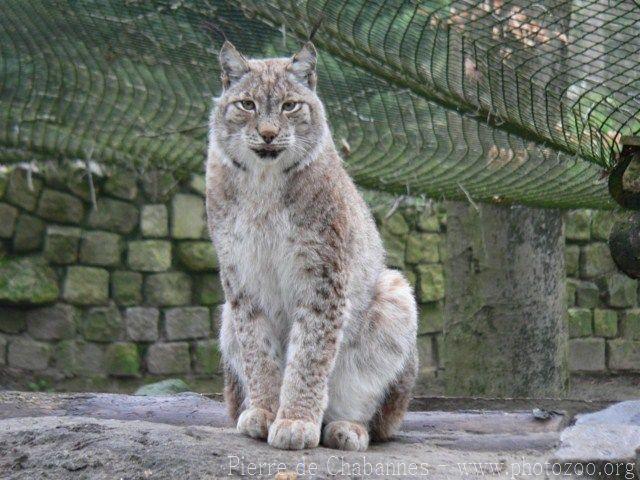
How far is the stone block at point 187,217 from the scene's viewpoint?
29.2ft

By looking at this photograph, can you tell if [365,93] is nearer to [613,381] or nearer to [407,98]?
[407,98]

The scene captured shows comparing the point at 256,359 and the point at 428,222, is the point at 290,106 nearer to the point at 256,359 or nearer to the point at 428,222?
the point at 256,359

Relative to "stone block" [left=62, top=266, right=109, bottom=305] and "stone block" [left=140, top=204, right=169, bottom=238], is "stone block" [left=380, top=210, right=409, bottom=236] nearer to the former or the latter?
"stone block" [left=140, top=204, right=169, bottom=238]

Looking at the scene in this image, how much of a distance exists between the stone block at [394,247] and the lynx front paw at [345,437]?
5.90 metres

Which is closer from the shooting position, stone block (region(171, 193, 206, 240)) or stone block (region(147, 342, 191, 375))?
stone block (region(147, 342, 191, 375))

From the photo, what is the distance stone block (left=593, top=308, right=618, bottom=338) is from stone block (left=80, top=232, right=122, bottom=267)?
16.5 ft

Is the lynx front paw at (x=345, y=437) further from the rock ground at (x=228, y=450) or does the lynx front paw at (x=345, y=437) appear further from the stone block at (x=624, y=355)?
the stone block at (x=624, y=355)

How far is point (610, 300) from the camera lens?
34.5ft

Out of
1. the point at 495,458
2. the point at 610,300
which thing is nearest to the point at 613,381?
the point at 610,300

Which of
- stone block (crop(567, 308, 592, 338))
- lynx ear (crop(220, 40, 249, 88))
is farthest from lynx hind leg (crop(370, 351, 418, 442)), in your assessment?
stone block (crop(567, 308, 592, 338))

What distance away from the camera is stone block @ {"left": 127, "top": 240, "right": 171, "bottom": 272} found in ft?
28.9

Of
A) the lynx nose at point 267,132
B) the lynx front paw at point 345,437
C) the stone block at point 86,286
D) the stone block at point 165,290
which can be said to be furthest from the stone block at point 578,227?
the lynx nose at point 267,132

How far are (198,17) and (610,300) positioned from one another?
686cm

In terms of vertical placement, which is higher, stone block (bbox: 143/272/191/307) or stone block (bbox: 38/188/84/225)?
stone block (bbox: 38/188/84/225)
